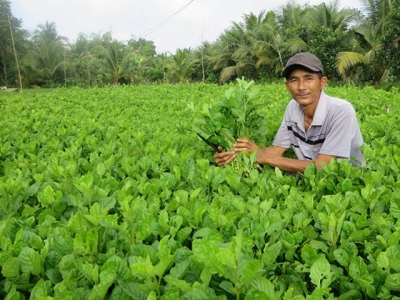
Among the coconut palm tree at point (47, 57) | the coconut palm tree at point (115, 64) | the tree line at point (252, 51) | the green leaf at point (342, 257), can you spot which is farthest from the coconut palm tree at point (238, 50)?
the green leaf at point (342, 257)

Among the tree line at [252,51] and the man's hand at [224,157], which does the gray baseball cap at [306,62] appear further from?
the tree line at [252,51]

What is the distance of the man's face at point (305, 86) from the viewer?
2820mm

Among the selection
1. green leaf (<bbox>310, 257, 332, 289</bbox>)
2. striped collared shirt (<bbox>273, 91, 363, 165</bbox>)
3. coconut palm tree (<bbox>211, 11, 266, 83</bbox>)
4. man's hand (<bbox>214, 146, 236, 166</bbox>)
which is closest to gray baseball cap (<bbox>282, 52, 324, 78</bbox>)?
striped collared shirt (<bbox>273, 91, 363, 165</bbox>)

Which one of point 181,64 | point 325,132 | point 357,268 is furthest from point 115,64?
point 357,268

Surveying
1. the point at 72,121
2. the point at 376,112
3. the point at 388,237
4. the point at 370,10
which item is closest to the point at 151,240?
the point at 388,237

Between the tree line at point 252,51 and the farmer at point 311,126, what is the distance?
56.2 feet

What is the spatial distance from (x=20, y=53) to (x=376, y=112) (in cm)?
4089

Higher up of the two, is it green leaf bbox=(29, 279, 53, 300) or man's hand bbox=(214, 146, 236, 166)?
man's hand bbox=(214, 146, 236, 166)

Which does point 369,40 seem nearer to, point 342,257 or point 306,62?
point 306,62

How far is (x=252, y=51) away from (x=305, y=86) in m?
26.5

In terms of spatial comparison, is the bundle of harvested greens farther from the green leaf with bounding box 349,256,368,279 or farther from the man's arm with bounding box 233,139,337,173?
the green leaf with bounding box 349,256,368,279

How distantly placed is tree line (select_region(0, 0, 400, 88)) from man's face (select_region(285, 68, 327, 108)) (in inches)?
676

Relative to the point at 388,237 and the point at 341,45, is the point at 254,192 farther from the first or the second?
the point at 341,45

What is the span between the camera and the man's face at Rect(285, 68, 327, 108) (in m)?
2.82
